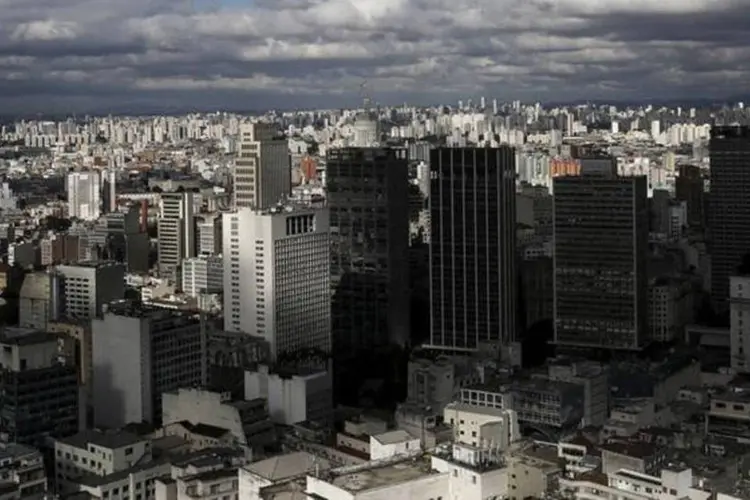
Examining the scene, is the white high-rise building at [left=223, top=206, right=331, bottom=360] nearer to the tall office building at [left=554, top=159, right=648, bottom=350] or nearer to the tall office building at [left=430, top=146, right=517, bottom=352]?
the tall office building at [left=430, top=146, right=517, bottom=352]

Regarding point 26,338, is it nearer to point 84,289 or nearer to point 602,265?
point 84,289

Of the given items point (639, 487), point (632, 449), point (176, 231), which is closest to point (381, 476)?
point (639, 487)

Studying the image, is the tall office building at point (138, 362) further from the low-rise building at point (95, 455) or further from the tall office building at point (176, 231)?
the tall office building at point (176, 231)

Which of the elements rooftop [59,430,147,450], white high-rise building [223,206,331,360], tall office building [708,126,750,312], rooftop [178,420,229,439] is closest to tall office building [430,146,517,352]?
white high-rise building [223,206,331,360]

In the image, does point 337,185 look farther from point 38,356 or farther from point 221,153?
point 221,153

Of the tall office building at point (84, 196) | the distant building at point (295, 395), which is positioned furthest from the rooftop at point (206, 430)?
the tall office building at point (84, 196)
